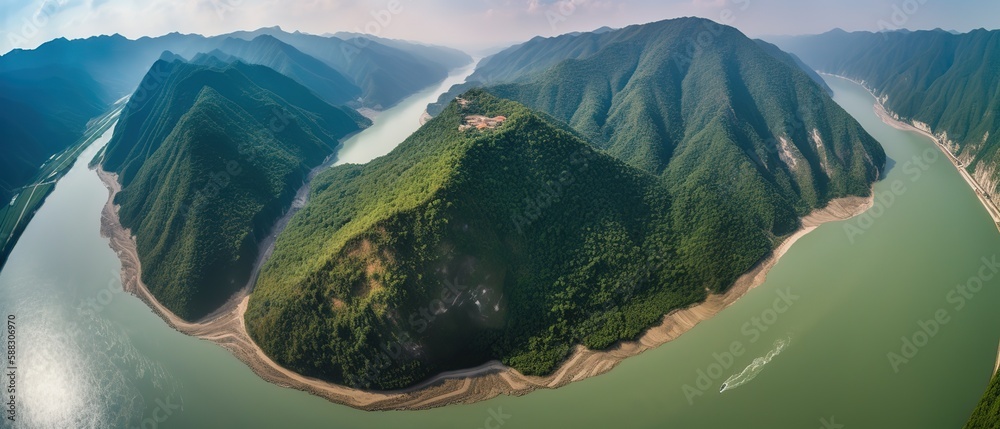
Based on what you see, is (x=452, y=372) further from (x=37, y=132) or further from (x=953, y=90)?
(x=953, y=90)

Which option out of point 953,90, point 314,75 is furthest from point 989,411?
point 314,75

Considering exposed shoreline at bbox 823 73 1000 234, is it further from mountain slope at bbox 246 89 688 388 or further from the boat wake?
mountain slope at bbox 246 89 688 388

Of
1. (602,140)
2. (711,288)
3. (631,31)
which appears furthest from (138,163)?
(631,31)

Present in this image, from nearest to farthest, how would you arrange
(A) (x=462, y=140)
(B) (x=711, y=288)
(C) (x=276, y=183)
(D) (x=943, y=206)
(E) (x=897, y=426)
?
(E) (x=897, y=426), (B) (x=711, y=288), (A) (x=462, y=140), (D) (x=943, y=206), (C) (x=276, y=183)

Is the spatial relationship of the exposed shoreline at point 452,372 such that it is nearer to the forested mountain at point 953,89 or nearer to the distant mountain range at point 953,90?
the forested mountain at point 953,89

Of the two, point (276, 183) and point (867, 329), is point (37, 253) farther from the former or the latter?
point (867, 329)

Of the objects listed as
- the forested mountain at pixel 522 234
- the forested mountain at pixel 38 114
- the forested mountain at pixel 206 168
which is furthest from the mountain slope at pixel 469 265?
the forested mountain at pixel 38 114
